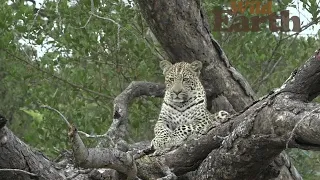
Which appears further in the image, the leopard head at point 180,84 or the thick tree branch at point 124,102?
the leopard head at point 180,84

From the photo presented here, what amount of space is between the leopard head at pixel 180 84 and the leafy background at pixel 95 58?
0.52m

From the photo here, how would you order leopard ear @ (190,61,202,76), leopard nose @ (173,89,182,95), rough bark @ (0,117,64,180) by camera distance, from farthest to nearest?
leopard nose @ (173,89,182,95) → leopard ear @ (190,61,202,76) → rough bark @ (0,117,64,180)

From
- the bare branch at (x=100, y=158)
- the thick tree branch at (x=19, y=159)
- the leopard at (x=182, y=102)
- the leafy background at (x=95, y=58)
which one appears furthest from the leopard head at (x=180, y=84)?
the thick tree branch at (x=19, y=159)

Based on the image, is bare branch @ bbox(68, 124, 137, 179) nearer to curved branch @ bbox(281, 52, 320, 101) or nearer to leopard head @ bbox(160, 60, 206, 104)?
curved branch @ bbox(281, 52, 320, 101)

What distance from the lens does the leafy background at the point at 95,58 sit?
7641 mm

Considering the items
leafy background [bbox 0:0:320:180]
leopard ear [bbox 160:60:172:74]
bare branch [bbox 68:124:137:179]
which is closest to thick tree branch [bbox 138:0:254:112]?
leopard ear [bbox 160:60:172:74]

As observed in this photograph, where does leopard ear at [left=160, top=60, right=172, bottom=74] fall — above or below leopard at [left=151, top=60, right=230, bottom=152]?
above

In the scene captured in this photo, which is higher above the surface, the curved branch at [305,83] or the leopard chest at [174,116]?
the curved branch at [305,83]

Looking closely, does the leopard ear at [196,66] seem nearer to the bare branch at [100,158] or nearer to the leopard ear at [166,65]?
the leopard ear at [166,65]

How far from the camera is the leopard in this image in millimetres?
7011

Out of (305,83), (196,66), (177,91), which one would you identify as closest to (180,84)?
(177,91)

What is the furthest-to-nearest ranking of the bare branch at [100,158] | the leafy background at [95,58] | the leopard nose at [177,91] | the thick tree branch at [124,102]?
1. the leafy background at [95,58]
2. the leopard nose at [177,91]
3. the thick tree branch at [124,102]
4. the bare branch at [100,158]

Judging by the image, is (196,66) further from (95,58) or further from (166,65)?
(95,58)

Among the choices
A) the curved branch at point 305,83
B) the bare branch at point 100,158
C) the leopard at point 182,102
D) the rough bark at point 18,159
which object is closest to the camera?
the bare branch at point 100,158
